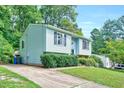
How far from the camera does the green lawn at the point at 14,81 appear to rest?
10.5 metres

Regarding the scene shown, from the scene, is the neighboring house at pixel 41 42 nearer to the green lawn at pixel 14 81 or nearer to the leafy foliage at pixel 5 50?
the leafy foliage at pixel 5 50

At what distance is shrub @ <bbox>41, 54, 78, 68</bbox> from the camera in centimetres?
1596

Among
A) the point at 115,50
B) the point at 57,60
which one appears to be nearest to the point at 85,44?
the point at 115,50

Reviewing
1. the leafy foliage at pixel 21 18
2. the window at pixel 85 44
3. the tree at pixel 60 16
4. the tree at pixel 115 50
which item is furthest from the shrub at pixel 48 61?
the window at pixel 85 44

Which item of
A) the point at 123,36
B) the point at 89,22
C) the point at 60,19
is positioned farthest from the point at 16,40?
the point at 123,36

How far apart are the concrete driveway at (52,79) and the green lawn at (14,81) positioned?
43cm

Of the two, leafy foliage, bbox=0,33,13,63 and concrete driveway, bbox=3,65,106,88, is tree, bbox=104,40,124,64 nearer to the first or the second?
concrete driveway, bbox=3,65,106,88

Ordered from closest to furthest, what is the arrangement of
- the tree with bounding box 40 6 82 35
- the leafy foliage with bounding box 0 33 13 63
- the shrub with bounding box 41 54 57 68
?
the leafy foliage with bounding box 0 33 13 63, the shrub with bounding box 41 54 57 68, the tree with bounding box 40 6 82 35

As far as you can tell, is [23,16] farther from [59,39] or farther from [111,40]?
[111,40]

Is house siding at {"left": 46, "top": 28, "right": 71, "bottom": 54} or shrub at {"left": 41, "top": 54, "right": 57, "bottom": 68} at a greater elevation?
house siding at {"left": 46, "top": 28, "right": 71, "bottom": 54}

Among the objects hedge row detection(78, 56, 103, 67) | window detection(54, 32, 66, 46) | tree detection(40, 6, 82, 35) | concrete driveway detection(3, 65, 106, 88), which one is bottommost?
concrete driveway detection(3, 65, 106, 88)

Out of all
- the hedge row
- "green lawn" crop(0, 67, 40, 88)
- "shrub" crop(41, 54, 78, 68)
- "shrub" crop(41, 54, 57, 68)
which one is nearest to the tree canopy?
the hedge row
